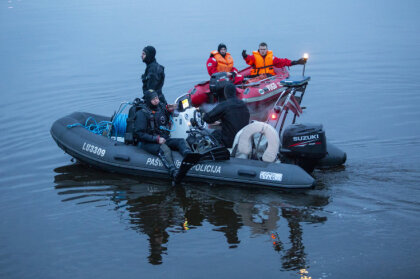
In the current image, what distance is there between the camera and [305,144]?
20.9 ft

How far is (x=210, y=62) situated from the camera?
9.80m

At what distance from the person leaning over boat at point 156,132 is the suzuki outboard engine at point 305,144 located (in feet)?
4.30

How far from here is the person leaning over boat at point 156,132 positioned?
6914 millimetres

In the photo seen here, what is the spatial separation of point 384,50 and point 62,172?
11318mm

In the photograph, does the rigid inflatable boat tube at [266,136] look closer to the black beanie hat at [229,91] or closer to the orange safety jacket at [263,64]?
the black beanie hat at [229,91]

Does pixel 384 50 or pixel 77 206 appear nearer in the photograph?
pixel 77 206

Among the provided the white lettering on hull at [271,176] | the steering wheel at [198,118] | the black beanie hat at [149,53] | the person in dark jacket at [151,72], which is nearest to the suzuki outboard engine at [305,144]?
the white lettering on hull at [271,176]

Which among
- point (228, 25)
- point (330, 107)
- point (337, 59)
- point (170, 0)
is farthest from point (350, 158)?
point (170, 0)

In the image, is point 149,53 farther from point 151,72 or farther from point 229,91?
point 229,91

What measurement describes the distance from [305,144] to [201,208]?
151 centimetres

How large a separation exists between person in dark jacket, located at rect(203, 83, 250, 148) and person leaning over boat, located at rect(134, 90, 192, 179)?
0.55m

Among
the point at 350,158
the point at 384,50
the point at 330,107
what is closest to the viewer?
the point at 350,158

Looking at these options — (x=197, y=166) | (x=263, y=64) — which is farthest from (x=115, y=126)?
(x=263, y=64)

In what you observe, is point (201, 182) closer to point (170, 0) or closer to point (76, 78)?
point (76, 78)
